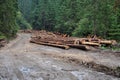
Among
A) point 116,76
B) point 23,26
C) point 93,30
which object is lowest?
point 23,26

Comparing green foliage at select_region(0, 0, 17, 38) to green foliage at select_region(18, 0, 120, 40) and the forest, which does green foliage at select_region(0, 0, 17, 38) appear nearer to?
the forest

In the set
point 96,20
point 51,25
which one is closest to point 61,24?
point 51,25

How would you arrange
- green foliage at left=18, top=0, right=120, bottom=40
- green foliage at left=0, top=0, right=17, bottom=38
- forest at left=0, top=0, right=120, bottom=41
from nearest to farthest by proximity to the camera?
forest at left=0, top=0, right=120, bottom=41
green foliage at left=0, top=0, right=17, bottom=38
green foliage at left=18, top=0, right=120, bottom=40

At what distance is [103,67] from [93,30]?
2223 centimetres

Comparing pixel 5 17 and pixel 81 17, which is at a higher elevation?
Answer: pixel 5 17

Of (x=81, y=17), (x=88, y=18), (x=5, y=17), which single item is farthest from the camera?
(x=81, y=17)

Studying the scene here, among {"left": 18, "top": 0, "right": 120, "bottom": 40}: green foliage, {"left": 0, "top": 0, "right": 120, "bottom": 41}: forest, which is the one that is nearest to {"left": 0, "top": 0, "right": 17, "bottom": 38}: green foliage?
{"left": 0, "top": 0, "right": 120, "bottom": 41}: forest

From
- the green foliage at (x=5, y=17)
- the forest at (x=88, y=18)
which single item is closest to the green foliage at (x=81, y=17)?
the forest at (x=88, y=18)

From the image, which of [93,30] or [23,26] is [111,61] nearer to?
[93,30]

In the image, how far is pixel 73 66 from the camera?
13062 millimetres

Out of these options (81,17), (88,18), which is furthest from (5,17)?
(81,17)

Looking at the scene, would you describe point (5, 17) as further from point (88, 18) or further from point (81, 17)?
point (81, 17)

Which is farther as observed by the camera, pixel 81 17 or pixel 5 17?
pixel 81 17

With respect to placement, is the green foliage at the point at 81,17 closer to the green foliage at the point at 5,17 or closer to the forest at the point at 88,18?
the forest at the point at 88,18
